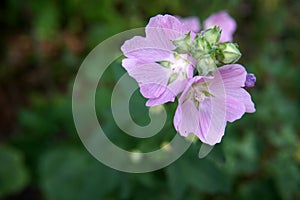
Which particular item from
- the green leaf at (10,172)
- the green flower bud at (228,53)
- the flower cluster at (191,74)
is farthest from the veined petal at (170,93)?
the green leaf at (10,172)

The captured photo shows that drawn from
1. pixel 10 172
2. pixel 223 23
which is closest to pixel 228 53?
pixel 223 23

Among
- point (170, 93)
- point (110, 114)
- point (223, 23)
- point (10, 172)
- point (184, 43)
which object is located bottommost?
point (10, 172)

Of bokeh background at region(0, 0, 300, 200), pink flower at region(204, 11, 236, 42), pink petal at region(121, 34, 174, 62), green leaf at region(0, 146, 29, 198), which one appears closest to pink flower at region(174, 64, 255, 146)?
pink petal at region(121, 34, 174, 62)

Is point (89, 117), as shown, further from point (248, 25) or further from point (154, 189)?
point (248, 25)

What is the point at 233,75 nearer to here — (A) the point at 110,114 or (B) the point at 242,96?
(B) the point at 242,96

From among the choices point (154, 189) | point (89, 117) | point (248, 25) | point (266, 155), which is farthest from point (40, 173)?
point (248, 25)

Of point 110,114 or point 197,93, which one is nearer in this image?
point 197,93
